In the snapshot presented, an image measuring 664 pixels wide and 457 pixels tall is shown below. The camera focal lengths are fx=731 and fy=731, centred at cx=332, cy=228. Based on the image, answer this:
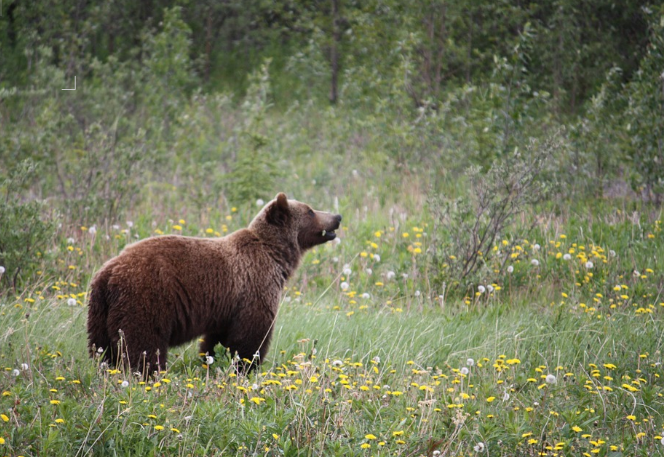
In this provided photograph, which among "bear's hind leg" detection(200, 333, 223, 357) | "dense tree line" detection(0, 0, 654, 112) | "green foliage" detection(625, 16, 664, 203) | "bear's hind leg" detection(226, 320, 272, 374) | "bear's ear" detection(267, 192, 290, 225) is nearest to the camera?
"bear's hind leg" detection(226, 320, 272, 374)

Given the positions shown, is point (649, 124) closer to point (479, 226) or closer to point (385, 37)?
point (479, 226)

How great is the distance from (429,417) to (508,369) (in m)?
1.42

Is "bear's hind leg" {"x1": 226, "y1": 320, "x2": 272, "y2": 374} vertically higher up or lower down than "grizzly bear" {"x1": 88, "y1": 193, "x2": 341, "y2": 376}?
lower down

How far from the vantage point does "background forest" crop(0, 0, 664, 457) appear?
4.68m

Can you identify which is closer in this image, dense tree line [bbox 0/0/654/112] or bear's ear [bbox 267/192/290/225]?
bear's ear [bbox 267/192/290/225]

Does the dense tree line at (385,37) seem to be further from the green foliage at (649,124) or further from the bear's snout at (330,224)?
the bear's snout at (330,224)

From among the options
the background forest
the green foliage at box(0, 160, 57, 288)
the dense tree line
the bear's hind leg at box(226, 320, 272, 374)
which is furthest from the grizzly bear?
the dense tree line

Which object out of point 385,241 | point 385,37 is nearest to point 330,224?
point 385,241

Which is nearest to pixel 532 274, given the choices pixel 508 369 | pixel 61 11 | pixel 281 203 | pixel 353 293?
pixel 353 293

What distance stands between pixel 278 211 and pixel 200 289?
1.26 m

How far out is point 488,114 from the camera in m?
12.0

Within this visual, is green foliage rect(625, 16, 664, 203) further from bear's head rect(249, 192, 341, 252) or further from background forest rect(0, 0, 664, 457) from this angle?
bear's head rect(249, 192, 341, 252)

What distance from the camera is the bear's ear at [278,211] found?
657cm

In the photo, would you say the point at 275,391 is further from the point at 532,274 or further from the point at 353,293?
the point at 532,274
